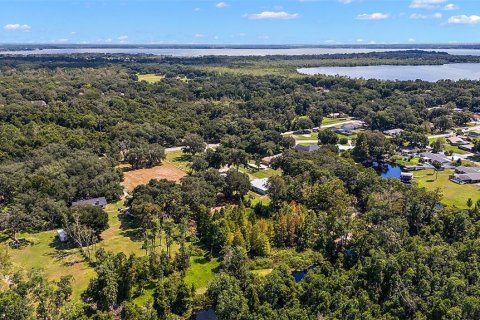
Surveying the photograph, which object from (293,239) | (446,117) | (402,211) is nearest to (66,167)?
(293,239)

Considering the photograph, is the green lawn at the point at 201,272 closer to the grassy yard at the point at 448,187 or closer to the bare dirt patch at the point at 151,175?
the bare dirt patch at the point at 151,175

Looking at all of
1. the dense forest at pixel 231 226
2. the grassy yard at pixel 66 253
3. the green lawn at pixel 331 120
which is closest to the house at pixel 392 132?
the dense forest at pixel 231 226

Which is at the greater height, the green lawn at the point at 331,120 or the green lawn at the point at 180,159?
the green lawn at the point at 331,120

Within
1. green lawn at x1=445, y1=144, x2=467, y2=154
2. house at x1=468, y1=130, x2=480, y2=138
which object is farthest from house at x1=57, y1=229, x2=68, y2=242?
house at x1=468, y1=130, x2=480, y2=138

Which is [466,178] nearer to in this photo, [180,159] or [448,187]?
[448,187]

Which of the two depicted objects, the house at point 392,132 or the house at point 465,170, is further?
the house at point 392,132

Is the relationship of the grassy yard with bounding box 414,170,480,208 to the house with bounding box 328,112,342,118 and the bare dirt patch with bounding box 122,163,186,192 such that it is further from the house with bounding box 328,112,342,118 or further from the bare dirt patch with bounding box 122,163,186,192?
the house with bounding box 328,112,342,118

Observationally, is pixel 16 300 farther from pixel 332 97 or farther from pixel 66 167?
pixel 332 97
